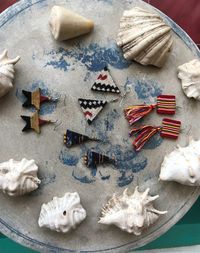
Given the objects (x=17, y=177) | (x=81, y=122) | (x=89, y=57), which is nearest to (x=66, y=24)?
(x=89, y=57)

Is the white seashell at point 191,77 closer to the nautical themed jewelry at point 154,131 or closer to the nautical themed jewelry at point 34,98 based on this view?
the nautical themed jewelry at point 154,131

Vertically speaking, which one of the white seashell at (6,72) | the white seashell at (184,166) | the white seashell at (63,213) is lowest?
the white seashell at (184,166)

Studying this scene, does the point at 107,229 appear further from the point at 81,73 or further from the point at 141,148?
the point at 81,73

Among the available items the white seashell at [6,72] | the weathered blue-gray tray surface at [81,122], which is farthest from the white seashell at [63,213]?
the white seashell at [6,72]

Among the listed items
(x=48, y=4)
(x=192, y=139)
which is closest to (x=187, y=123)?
(x=192, y=139)

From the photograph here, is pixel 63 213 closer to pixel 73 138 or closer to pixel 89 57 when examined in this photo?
pixel 73 138

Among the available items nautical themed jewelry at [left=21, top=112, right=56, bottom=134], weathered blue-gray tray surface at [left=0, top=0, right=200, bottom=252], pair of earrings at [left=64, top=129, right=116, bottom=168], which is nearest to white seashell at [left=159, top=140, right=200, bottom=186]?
weathered blue-gray tray surface at [left=0, top=0, right=200, bottom=252]
